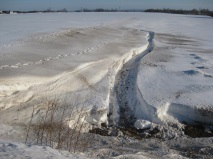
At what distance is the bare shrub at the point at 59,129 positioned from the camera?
474cm

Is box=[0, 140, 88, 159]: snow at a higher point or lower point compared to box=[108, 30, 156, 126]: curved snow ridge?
higher

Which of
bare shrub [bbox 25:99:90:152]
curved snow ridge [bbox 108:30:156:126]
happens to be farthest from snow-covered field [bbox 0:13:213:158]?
bare shrub [bbox 25:99:90:152]

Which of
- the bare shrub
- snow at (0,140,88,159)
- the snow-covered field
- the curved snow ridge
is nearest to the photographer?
snow at (0,140,88,159)

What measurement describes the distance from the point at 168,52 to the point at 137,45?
172 cm

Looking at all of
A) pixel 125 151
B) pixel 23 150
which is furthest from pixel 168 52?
Answer: pixel 23 150

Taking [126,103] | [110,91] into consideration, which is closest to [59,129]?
[126,103]

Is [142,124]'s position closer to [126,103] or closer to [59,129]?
[126,103]

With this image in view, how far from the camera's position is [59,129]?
5.54 m

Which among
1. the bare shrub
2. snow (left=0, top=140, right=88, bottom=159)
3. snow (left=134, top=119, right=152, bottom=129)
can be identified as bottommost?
snow (left=134, top=119, right=152, bottom=129)

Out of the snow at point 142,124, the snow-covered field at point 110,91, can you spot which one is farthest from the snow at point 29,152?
the snow at point 142,124

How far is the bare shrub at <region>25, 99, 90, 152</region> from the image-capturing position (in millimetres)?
4742

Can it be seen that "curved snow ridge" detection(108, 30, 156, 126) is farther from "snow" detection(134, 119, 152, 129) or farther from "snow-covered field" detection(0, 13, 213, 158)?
"snow" detection(134, 119, 152, 129)

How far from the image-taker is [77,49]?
463 inches

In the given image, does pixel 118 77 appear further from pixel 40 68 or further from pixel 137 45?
pixel 137 45
